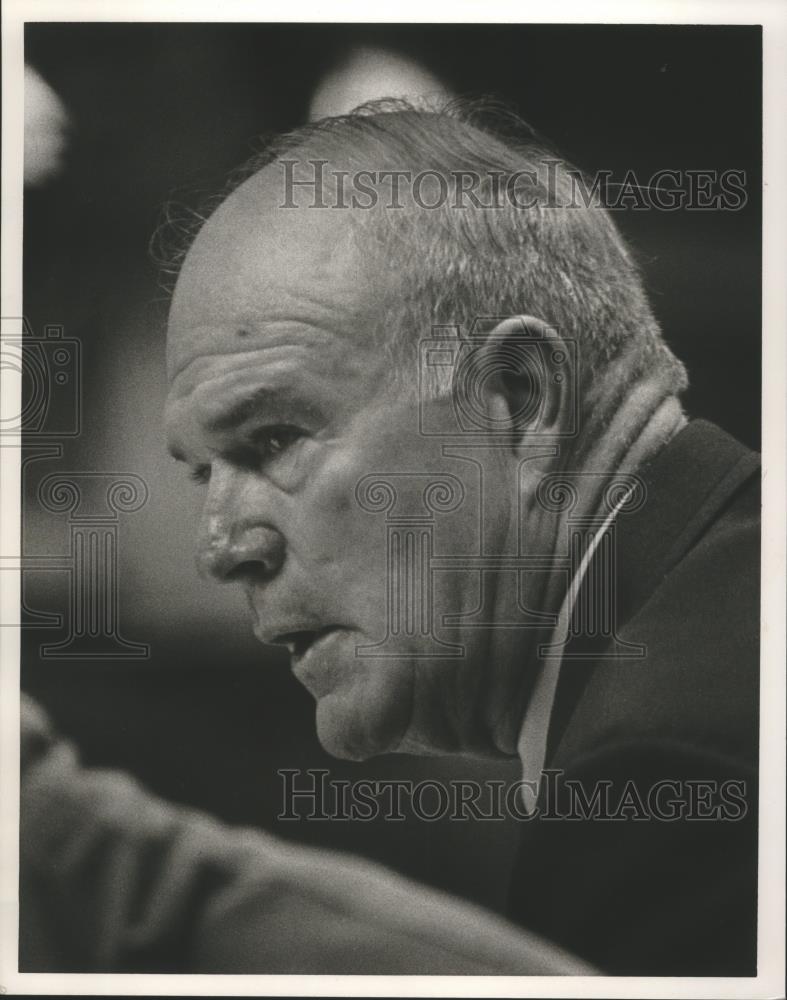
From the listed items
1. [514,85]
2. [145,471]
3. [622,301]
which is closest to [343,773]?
[145,471]

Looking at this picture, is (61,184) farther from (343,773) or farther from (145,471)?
(343,773)

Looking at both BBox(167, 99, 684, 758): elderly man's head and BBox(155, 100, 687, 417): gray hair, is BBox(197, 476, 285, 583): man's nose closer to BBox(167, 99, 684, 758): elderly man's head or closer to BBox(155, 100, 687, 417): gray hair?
BBox(167, 99, 684, 758): elderly man's head

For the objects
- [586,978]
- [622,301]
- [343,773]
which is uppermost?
[622,301]

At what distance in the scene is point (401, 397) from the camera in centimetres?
178

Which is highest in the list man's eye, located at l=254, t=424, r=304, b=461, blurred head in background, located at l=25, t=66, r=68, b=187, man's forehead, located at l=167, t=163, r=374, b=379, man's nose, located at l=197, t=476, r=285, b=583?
blurred head in background, located at l=25, t=66, r=68, b=187

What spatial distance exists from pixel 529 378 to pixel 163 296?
2.14ft

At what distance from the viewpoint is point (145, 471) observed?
1.84 metres

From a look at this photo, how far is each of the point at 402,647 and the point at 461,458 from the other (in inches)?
13.3

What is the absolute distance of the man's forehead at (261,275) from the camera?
5.82 ft

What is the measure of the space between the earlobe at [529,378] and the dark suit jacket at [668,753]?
0.19m

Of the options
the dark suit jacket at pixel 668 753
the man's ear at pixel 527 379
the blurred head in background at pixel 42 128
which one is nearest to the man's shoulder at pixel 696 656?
the dark suit jacket at pixel 668 753

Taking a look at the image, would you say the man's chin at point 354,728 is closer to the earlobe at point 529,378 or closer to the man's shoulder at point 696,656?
the man's shoulder at point 696,656

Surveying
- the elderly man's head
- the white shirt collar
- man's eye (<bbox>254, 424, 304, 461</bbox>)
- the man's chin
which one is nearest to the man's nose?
the elderly man's head

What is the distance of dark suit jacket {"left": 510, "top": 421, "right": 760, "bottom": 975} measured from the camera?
1.78 m
